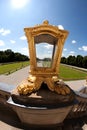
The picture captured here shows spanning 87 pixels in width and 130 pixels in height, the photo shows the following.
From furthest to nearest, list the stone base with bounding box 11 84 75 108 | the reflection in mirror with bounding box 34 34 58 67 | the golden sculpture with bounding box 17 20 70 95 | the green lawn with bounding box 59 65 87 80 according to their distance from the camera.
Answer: the green lawn with bounding box 59 65 87 80, the reflection in mirror with bounding box 34 34 58 67, the golden sculpture with bounding box 17 20 70 95, the stone base with bounding box 11 84 75 108

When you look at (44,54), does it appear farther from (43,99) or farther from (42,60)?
(43,99)

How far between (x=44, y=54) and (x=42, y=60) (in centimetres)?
17

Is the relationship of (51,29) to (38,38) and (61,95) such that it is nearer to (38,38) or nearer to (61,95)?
(38,38)

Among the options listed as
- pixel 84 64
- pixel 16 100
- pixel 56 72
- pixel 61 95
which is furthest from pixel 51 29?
pixel 84 64

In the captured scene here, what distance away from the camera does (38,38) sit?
15.3ft

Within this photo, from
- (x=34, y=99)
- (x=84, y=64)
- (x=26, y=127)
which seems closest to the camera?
(x=34, y=99)

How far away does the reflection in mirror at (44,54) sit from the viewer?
475 cm

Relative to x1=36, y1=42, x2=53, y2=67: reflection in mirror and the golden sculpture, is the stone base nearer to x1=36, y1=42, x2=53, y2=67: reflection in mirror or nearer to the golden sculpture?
the golden sculpture

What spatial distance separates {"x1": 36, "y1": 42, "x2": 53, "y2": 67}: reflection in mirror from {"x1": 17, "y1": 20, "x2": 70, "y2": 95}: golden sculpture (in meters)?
0.03

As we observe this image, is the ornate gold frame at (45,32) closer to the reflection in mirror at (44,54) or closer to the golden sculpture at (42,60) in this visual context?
the golden sculpture at (42,60)

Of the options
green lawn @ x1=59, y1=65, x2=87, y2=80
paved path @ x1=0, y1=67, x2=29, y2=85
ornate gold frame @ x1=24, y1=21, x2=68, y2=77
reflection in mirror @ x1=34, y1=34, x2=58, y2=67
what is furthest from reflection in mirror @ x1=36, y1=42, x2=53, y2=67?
green lawn @ x1=59, y1=65, x2=87, y2=80

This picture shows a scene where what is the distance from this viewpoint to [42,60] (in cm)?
477

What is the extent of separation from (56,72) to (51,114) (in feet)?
3.49

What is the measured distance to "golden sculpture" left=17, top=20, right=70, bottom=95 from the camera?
4.45 meters
